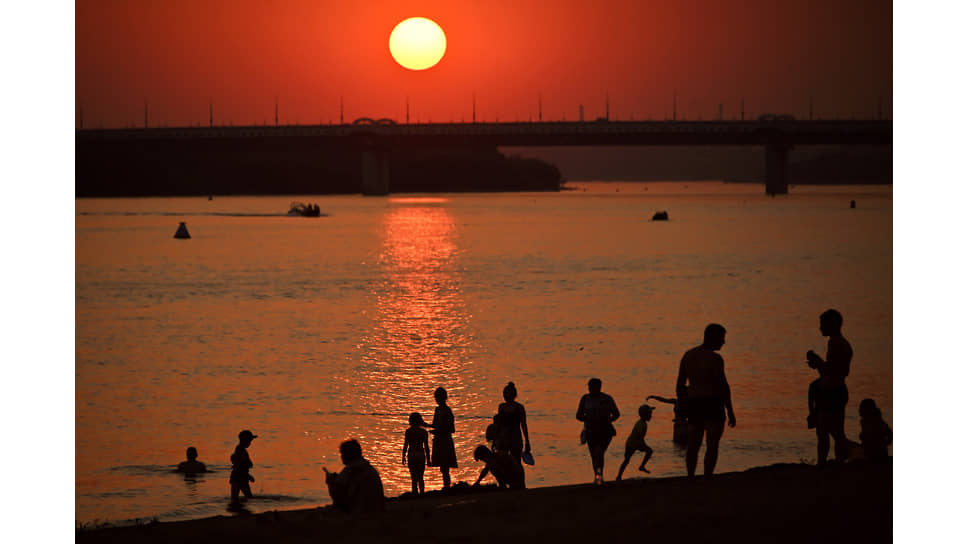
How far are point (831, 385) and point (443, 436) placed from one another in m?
5.51

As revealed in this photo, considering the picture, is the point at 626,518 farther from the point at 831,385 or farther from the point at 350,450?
the point at 831,385

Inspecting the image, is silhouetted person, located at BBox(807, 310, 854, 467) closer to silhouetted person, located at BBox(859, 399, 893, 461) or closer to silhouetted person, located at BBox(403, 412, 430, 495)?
silhouetted person, located at BBox(859, 399, 893, 461)

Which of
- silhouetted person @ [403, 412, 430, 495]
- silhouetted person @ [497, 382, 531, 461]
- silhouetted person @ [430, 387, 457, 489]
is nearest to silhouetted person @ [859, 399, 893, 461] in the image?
silhouetted person @ [497, 382, 531, 461]

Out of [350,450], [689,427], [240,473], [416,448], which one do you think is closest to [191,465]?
[240,473]

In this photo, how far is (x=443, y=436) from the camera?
55.9ft

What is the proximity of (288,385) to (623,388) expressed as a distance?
9.13 metres

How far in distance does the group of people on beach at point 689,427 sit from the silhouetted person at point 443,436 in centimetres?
1

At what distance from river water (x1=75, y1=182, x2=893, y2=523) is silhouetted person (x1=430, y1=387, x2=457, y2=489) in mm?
2981

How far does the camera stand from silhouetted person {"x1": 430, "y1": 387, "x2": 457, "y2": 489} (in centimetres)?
1662
